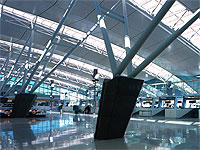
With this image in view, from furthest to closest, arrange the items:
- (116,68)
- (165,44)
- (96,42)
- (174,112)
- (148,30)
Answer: (96,42) → (174,112) → (116,68) → (165,44) → (148,30)

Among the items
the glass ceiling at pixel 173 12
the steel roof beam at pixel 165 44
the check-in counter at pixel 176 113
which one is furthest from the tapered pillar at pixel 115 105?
the check-in counter at pixel 176 113

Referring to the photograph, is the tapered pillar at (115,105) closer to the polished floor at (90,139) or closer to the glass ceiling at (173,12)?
the polished floor at (90,139)

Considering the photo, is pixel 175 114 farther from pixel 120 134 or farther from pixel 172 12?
pixel 120 134

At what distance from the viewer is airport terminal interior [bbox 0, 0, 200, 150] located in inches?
314

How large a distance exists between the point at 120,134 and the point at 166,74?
3357 centimetres

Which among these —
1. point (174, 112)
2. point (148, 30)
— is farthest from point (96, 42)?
point (148, 30)

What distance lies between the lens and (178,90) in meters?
36.4

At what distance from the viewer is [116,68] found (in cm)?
907

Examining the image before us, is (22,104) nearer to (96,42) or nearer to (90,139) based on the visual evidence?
(96,42)

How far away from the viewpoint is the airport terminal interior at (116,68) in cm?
798

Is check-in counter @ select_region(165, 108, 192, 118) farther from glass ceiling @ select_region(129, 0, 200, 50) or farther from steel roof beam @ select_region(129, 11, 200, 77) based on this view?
steel roof beam @ select_region(129, 11, 200, 77)

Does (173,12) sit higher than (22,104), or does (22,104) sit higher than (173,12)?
(173,12)

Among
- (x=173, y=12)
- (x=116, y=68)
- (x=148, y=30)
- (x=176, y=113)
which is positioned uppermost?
(x=173, y=12)

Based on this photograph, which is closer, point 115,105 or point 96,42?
point 115,105
